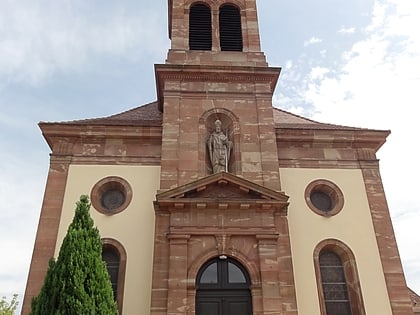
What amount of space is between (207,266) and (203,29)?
31.4ft

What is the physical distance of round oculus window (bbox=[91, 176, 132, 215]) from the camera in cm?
1345

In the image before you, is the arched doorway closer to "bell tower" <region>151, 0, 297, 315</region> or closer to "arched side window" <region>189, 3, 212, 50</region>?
"bell tower" <region>151, 0, 297, 315</region>

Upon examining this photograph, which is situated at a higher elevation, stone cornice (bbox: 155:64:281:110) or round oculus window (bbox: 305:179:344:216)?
stone cornice (bbox: 155:64:281:110)

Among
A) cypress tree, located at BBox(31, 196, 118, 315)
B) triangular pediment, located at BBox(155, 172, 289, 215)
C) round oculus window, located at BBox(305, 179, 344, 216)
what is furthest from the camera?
round oculus window, located at BBox(305, 179, 344, 216)

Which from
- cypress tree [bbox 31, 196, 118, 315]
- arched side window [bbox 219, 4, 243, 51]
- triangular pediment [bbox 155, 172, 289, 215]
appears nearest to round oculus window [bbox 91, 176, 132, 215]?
triangular pediment [bbox 155, 172, 289, 215]

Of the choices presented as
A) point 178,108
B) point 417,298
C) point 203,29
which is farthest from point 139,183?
point 417,298

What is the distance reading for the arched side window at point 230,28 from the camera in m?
17.0

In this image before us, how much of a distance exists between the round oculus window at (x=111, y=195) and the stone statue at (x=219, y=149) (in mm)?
2763

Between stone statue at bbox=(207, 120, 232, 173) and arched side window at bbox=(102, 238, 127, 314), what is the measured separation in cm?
364

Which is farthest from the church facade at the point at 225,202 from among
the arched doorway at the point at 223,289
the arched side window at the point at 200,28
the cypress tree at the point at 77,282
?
the cypress tree at the point at 77,282

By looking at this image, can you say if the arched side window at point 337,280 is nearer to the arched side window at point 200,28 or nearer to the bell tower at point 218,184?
the bell tower at point 218,184

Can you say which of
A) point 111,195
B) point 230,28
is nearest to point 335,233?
point 111,195

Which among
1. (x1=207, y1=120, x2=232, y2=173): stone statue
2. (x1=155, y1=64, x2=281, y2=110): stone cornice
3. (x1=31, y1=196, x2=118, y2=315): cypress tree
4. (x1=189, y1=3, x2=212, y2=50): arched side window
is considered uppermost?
(x1=189, y1=3, x2=212, y2=50): arched side window

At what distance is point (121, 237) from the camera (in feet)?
42.1
